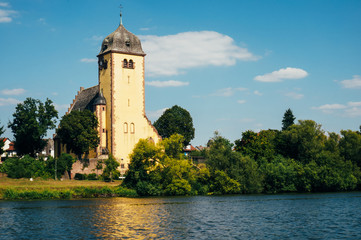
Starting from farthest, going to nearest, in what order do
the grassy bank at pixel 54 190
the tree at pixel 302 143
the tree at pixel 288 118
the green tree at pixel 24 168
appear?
1. the tree at pixel 288 118
2. the tree at pixel 302 143
3. the green tree at pixel 24 168
4. the grassy bank at pixel 54 190

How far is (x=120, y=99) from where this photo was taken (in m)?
95.4

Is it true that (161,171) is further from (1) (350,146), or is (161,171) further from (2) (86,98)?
(1) (350,146)

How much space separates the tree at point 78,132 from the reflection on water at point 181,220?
2986cm

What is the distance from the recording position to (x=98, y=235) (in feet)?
111

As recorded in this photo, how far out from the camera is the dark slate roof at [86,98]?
100125 mm

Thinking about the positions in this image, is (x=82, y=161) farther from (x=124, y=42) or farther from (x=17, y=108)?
(x=124, y=42)

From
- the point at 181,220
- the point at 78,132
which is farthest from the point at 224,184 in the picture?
the point at 181,220

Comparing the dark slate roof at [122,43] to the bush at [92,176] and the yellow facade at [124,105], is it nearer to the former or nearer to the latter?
the yellow facade at [124,105]

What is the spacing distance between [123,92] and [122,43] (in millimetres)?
9994

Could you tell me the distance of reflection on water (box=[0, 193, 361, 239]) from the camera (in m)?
34.6

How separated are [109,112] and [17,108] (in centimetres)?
1692

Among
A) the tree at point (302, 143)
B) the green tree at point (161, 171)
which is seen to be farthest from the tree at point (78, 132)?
the tree at point (302, 143)

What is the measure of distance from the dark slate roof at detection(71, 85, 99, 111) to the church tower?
12.1 ft

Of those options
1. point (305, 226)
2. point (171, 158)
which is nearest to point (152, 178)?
point (171, 158)
